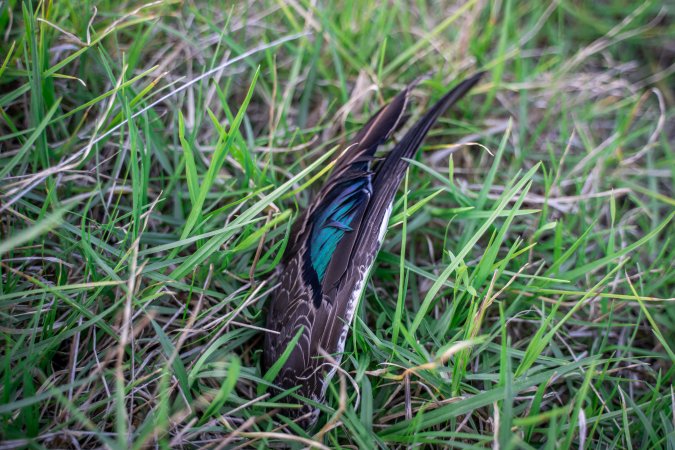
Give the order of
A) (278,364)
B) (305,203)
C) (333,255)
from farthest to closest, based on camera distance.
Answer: (305,203)
(333,255)
(278,364)

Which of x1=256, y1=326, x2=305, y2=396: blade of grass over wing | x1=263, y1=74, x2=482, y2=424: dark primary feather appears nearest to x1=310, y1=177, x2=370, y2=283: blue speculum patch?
x1=263, y1=74, x2=482, y2=424: dark primary feather

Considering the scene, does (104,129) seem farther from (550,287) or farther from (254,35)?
(550,287)

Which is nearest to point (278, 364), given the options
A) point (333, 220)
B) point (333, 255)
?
point (333, 255)

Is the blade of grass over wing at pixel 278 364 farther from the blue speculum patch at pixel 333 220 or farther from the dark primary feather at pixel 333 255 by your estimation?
the blue speculum patch at pixel 333 220

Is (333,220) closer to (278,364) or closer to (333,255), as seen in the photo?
(333,255)

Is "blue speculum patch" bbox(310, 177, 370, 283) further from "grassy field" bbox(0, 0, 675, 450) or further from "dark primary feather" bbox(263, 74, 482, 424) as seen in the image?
"grassy field" bbox(0, 0, 675, 450)

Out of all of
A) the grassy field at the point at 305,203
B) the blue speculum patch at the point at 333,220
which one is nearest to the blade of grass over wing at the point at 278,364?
the grassy field at the point at 305,203
